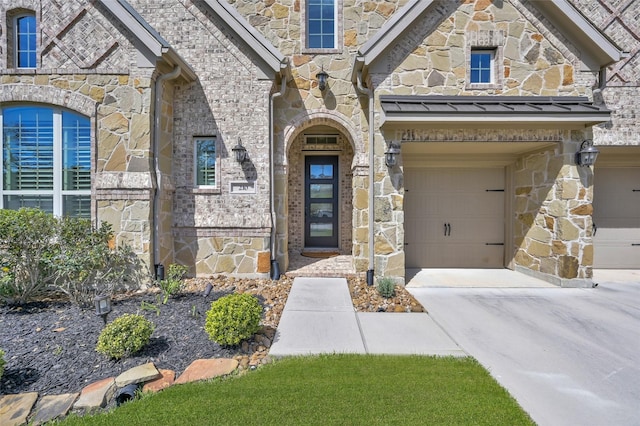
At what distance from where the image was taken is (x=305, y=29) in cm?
688

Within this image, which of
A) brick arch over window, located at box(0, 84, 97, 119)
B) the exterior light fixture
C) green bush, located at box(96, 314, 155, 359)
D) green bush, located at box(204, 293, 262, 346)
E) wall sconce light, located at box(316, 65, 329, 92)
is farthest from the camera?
wall sconce light, located at box(316, 65, 329, 92)

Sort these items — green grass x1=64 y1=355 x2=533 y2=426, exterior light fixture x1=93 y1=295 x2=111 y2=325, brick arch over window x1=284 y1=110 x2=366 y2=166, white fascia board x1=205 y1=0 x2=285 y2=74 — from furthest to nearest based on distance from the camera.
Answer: brick arch over window x1=284 y1=110 x2=366 y2=166 < white fascia board x1=205 y1=0 x2=285 y2=74 < exterior light fixture x1=93 y1=295 x2=111 y2=325 < green grass x1=64 y1=355 x2=533 y2=426

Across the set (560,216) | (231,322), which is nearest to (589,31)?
(560,216)

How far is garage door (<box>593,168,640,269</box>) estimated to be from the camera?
7.27 m

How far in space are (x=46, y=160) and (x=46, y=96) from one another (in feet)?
3.98

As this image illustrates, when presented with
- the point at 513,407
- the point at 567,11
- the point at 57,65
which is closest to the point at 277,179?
the point at 57,65

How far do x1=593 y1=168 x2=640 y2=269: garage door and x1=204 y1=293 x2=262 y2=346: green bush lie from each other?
8.79 meters

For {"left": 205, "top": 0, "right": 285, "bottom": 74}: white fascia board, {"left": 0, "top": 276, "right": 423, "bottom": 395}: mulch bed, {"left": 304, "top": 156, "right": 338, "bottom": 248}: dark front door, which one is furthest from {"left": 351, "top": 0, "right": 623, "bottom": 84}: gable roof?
{"left": 0, "top": 276, "right": 423, "bottom": 395}: mulch bed

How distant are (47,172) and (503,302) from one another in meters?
8.94

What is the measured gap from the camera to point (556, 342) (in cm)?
361

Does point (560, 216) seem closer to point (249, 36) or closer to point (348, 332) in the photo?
point (348, 332)

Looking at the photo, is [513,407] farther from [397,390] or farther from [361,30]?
[361,30]

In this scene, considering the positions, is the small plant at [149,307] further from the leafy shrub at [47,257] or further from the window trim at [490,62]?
the window trim at [490,62]

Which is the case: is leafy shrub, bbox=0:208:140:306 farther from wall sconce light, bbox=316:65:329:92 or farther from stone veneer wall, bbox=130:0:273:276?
wall sconce light, bbox=316:65:329:92
